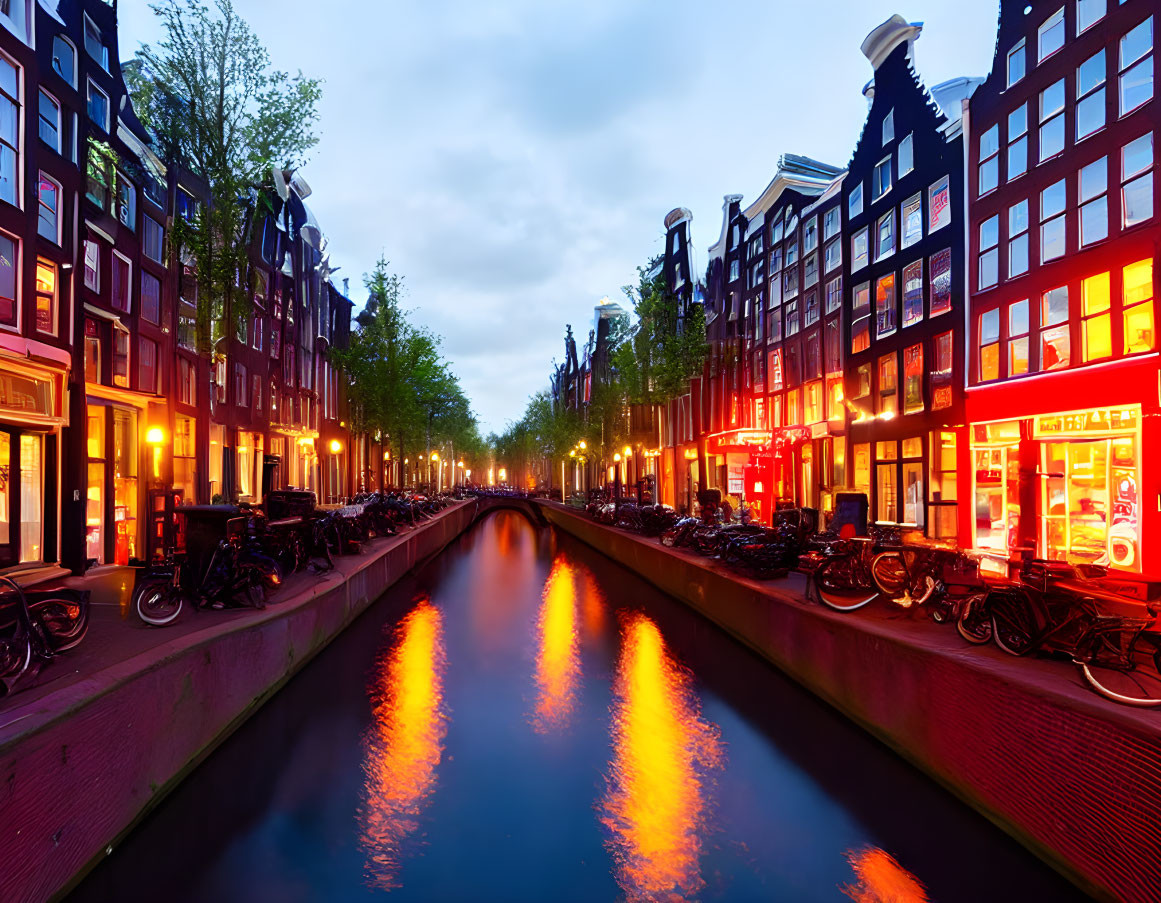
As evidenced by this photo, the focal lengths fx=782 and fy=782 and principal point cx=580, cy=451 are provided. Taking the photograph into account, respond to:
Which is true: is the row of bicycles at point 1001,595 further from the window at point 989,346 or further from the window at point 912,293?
the window at point 912,293

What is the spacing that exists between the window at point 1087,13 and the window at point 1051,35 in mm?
460

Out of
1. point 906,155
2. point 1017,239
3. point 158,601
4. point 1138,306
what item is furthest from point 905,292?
point 158,601

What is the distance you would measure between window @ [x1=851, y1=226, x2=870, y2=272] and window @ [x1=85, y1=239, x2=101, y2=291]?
81.9 ft

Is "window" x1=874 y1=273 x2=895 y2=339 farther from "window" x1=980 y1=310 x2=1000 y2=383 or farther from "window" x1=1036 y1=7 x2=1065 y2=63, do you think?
"window" x1=1036 y1=7 x2=1065 y2=63

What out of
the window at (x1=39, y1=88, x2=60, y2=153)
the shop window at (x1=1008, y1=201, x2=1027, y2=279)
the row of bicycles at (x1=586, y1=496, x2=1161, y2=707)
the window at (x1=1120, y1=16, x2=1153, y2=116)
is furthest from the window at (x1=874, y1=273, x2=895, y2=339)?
the window at (x1=39, y1=88, x2=60, y2=153)

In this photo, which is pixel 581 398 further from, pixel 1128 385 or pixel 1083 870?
pixel 1083 870

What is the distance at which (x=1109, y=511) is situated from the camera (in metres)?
17.1

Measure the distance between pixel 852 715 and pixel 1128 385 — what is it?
1169cm

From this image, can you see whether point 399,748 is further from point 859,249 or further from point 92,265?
point 859,249

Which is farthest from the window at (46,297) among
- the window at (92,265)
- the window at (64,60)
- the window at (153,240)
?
the window at (153,240)

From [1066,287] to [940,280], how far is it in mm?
5966

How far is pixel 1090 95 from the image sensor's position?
1794 cm

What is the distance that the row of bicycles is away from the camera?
23.0 feet

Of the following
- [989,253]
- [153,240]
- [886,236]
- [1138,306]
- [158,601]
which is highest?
[886,236]
